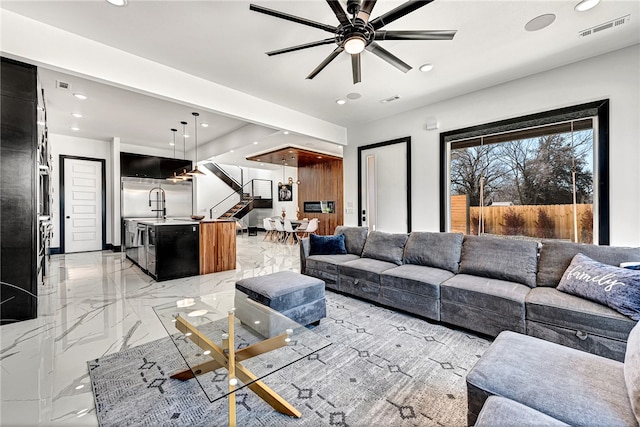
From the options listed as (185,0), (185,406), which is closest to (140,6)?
(185,0)

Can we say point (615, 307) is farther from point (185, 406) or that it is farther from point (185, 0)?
point (185, 0)

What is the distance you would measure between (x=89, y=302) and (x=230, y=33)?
3.72 metres

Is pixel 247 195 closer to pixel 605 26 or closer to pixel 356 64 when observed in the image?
pixel 356 64

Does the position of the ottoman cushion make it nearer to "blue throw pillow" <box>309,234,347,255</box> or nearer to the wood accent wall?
"blue throw pillow" <box>309,234,347,255</box>

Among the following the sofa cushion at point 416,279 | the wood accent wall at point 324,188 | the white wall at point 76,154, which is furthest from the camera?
the wood accent wall at point 324,188

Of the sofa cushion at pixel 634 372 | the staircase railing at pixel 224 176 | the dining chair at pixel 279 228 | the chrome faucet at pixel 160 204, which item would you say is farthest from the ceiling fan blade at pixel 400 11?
the staircase railing at pixel 224 176

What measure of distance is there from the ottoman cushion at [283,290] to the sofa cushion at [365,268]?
0.83 m

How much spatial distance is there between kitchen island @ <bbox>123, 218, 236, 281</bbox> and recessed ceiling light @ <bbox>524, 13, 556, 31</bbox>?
523cm

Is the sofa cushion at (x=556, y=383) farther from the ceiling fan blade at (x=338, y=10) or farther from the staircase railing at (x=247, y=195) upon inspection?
the staircase railing at (x=247, y=195)

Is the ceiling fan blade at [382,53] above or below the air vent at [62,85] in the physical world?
below

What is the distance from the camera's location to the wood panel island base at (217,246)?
5.09 m

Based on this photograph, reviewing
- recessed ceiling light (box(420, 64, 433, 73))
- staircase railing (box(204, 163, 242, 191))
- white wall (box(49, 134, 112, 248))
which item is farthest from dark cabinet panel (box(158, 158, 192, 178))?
recessed ceiling light (box(420, 64, 433, 73))

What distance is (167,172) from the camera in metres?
8.80

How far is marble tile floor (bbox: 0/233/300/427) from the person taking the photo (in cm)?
171
